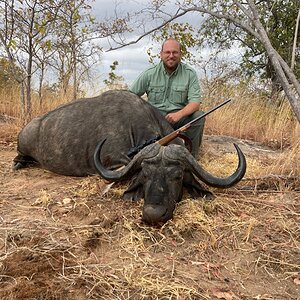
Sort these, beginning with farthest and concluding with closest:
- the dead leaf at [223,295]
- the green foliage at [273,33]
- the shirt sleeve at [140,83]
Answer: the green foliage at [273,33], the shirt sleeve at [140,83], the dead leaf at [223,295]

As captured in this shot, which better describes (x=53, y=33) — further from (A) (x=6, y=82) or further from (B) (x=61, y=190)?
(B) (x=61, y=190)

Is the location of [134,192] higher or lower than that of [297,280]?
higher

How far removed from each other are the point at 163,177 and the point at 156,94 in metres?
2.46

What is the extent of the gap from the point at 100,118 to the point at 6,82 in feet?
22.0

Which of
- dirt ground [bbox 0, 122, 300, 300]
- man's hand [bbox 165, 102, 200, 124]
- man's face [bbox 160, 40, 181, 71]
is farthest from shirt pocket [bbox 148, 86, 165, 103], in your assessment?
dirt ground [bbox 0, 122, 300, 300]

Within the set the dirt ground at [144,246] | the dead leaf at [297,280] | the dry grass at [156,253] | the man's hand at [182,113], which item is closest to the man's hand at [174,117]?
the man's hand at [182,113]

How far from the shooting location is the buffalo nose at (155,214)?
3129 mm

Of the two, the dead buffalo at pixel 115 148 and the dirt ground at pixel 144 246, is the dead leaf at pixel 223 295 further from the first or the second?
the dead buffalo at pixel 115 148

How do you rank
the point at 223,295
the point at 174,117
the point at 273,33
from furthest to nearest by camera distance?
1. the point at 273,33
2. the point at 174,117
3. the point at 223,295

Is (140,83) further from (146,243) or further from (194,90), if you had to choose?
(146,243)

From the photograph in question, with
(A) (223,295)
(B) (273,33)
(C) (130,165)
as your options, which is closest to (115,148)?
(C) (130,165)

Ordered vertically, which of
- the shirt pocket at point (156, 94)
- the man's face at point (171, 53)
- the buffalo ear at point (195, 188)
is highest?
the man's face at point (171, 53)

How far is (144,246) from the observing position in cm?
294

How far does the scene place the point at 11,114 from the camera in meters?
8.58
